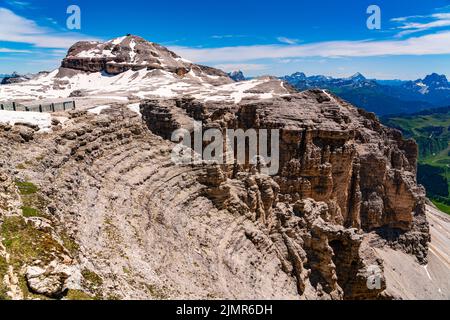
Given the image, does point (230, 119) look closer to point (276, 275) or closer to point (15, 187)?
point (276, 275)

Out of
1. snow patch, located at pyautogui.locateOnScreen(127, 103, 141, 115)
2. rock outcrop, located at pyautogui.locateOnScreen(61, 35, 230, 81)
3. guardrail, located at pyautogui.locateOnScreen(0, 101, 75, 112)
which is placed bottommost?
snow patch, located at pyautogui.locateOnScreen(127, 103, 141, 115)

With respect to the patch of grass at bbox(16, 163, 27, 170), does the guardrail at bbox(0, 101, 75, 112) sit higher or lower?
higher

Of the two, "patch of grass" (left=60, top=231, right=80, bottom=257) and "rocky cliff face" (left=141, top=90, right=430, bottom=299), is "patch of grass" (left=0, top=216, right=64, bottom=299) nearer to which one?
"patch of grass" (left=60, top=231, right=80, bottom=257)

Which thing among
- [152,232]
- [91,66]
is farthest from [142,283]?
[91,66]

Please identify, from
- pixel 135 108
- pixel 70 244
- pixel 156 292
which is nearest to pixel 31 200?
pixel 70 244
